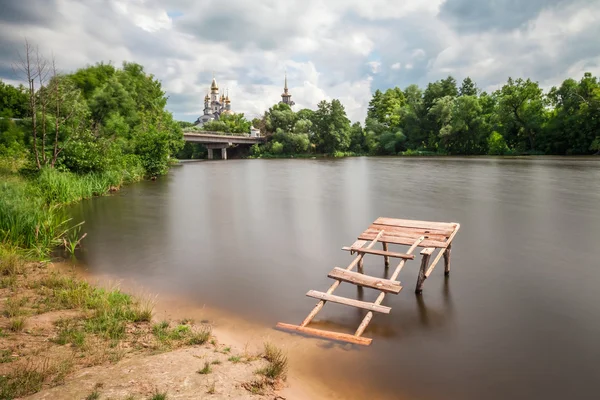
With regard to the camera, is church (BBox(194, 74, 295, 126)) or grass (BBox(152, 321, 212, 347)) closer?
grass (BBox(152, 321, 212, 347))

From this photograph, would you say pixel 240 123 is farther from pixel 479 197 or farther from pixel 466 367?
pixel 466 367

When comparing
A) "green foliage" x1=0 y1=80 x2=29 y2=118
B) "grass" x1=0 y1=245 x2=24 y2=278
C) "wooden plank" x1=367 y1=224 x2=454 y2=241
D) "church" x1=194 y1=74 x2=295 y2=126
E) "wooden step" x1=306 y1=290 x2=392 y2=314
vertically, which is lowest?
"wooden step" x1=306 y1=290 x2=392 y2=314

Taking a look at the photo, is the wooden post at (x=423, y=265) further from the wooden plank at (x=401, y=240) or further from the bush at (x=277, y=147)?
the bush at (x=277, y=147)

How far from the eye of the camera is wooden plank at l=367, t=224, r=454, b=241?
28.3 feet

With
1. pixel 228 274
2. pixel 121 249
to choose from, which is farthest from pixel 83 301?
pixel 121 249

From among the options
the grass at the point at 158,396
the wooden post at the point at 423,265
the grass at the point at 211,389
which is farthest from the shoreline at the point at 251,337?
→ the wooden post at the point at 423,265

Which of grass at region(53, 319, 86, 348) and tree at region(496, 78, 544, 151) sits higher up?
tree at region(496, 78, 544, 151)

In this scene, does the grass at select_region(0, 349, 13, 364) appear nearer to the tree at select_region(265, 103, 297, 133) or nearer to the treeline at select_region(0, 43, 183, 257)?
the treeline at select_region(0, 43, 183, 257)

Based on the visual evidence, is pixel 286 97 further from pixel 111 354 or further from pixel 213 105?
pixel 111 354

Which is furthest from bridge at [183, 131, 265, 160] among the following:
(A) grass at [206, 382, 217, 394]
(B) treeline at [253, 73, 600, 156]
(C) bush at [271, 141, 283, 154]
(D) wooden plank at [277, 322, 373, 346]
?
(A) grass at [206, 382, 217, 394]

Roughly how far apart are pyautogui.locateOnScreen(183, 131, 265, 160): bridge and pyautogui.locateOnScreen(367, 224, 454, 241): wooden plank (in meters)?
69.4

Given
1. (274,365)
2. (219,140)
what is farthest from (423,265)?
(219,140)

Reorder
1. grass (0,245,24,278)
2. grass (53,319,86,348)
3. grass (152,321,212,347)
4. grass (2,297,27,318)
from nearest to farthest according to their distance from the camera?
grass (53,319,86,348) < grass (152,321,212,347) < grass (2,297,27,318) < grass (0,245,24,278)

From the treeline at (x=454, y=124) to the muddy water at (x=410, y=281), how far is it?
159 feet
